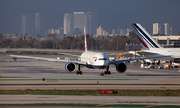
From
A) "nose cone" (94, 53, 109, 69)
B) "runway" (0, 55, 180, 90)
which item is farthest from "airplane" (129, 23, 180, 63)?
"nose cone" (94, 53, 109, 69)

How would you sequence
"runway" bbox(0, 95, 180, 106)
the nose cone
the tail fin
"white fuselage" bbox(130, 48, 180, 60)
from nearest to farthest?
"runway" bbox(0, 95, 180, 106)
the nose cone
"white fuselage" bbox(130, 48, 180, 60)
the tail fin

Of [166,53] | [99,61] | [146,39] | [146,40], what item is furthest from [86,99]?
[146,39]

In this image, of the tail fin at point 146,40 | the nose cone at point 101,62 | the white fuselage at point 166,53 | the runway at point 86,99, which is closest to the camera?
the runway at point 86,99

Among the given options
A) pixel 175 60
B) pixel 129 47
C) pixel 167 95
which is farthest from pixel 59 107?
pixel 129 47

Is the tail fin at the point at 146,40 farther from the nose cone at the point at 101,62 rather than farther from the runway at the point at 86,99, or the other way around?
the runway at the point at 86,99

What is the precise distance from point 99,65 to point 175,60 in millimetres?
36909

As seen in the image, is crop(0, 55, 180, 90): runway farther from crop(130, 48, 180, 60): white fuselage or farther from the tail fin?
the tail fin

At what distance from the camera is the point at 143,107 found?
2539cm

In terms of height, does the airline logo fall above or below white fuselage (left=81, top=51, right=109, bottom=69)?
above

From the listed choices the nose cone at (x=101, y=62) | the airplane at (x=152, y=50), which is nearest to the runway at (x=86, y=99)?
the nose cone at (x=101, y=62)

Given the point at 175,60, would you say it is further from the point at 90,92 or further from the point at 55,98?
the point at 55,98

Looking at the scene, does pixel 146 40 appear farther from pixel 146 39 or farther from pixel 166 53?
pixel 166 53

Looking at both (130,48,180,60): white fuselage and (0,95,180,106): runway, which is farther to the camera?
(130,48,180,60): white fuselage

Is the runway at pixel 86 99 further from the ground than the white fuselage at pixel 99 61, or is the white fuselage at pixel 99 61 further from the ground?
the white fuselage at pixel 99 61
